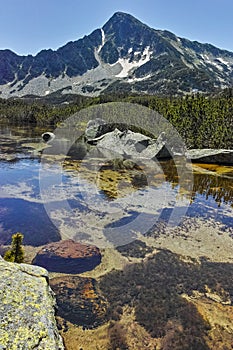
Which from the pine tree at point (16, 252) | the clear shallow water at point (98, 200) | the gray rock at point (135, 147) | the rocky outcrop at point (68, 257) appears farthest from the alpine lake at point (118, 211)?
the gray rock at point (135, 147)

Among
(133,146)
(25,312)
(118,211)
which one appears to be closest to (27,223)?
(118,211)

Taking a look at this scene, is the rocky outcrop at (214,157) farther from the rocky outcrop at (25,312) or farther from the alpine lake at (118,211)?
the rocky outcrop at (25,312)

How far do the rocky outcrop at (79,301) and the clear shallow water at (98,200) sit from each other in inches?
116

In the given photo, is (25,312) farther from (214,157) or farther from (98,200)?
(214,157)

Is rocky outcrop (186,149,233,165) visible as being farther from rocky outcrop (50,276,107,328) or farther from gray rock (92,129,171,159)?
rocky outcrop (50,276,107,328)

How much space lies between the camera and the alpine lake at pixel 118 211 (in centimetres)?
1201

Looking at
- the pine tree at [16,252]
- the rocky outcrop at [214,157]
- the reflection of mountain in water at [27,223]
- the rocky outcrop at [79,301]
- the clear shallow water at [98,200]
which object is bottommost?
the rocky outcrop at [79,301]

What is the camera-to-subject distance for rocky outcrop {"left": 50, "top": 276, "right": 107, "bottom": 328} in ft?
25.9

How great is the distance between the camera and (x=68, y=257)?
10.9m

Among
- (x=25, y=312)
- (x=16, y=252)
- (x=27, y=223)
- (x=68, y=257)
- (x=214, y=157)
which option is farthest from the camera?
(x=214, y=157)

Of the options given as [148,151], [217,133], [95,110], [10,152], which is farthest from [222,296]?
[95,110]

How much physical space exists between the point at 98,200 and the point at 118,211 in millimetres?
2143

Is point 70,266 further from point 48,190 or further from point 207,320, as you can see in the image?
point 48,190

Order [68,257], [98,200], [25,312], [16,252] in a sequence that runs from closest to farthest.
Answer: [25,312]
[16,252]
[68,257]
[98,200]
